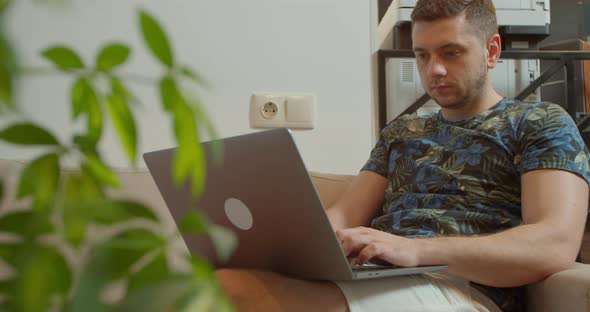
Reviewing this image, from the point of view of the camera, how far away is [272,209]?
944 mm

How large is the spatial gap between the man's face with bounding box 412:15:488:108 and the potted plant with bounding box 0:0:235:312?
139cm

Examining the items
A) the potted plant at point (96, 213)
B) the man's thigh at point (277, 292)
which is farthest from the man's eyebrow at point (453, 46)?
the potted plant at point (96, 213)

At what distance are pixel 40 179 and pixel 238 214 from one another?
2.69 feet

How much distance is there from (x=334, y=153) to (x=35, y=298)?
1667 millimetres

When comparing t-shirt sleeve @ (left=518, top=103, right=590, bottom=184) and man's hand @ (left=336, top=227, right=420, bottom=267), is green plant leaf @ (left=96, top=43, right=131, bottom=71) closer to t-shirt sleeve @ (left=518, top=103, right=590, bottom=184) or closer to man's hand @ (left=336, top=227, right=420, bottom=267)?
man's hand @ (left=336, top=227, right=420, bottom=267)

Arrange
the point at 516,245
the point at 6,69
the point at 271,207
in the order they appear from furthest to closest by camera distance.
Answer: the point at 516,245, the point at 271,207, the point at 6,69

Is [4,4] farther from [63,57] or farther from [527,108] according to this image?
[527,108]

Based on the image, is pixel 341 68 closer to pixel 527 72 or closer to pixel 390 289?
pixel 527 72

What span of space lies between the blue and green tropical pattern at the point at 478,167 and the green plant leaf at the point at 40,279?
121 cm

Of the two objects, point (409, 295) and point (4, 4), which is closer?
point (4, 4)

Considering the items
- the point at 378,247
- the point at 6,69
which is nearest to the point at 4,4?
the point at 6,69

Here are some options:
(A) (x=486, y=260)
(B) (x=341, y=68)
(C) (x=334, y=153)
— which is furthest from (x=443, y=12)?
(A) (x=486, y=260)

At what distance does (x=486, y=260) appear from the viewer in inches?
46.4

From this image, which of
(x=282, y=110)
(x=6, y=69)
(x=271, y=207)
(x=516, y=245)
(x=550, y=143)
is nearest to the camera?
(x=6, y=69)
